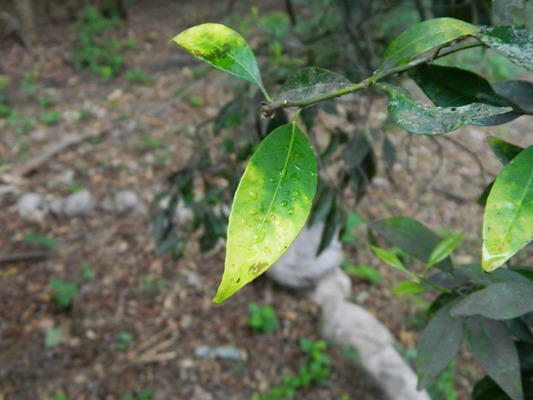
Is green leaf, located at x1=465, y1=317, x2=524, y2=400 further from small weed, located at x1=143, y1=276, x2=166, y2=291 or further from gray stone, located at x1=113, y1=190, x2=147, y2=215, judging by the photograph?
gray stone, located at x1=113, y1=190, x2=147, y2=215

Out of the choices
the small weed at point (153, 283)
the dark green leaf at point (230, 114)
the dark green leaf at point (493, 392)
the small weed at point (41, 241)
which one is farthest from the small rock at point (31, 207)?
the dark green leaf at point (493, 392)

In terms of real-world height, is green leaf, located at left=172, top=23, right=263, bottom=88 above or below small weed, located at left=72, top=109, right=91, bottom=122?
above

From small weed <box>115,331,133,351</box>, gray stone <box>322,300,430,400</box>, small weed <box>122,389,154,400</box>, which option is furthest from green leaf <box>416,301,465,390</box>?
small weed <box>115,331,133,351</box>

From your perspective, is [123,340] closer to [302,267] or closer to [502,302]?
[302,267]

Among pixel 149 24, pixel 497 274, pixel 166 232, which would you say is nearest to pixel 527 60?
pixel 497 274

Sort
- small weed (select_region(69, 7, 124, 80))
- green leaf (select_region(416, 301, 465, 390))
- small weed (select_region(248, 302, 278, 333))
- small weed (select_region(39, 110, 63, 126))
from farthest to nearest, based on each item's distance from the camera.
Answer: small weed (select_region(69, 7, 124, 80)) < small weed (select_region(39, 110, 63, 126)) < small weed (select_region(248, 302, 278, 333)) < green leaf (select_region(416, 301, 465, 390))

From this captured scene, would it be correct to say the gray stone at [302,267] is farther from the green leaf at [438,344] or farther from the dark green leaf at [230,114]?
the green leaf at [438,344]
